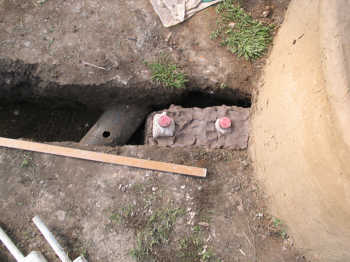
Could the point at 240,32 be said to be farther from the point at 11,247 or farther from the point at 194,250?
the point at 11,247

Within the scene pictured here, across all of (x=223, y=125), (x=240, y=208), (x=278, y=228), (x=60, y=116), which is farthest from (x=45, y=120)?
(x=278, y=228)

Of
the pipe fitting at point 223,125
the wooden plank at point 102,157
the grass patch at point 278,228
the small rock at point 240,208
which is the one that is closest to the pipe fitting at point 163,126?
the wooden plank at point 102,157

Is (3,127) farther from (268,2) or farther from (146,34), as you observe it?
(268,2)

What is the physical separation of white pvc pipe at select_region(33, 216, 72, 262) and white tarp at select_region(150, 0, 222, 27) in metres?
1.89

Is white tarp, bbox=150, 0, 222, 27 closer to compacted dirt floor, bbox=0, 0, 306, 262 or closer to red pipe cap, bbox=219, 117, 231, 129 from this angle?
compacted dirt floor, bbox=0, 0, 306, 262

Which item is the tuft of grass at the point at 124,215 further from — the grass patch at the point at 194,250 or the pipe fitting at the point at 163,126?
the pipe fitting at the point at 163,126

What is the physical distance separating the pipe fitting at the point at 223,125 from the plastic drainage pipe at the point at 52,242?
1417mm

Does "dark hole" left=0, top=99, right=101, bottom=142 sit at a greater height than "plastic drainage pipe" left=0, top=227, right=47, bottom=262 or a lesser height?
greater

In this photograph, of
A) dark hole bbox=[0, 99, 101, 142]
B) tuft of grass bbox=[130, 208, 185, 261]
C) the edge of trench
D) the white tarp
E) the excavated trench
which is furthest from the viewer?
dark hole bbox=[0, 99, 101, 142]

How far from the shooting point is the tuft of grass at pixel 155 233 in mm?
1979

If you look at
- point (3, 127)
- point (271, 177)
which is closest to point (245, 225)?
point (271, 177)

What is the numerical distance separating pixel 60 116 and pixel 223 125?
1.70m

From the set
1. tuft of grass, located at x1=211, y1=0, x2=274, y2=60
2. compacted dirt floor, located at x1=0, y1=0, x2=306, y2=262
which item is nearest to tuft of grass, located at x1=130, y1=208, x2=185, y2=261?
compacted dirt floor, located at x1=0, y1=0, x2=306, y2=262

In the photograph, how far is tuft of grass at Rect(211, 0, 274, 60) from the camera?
2.44 m
